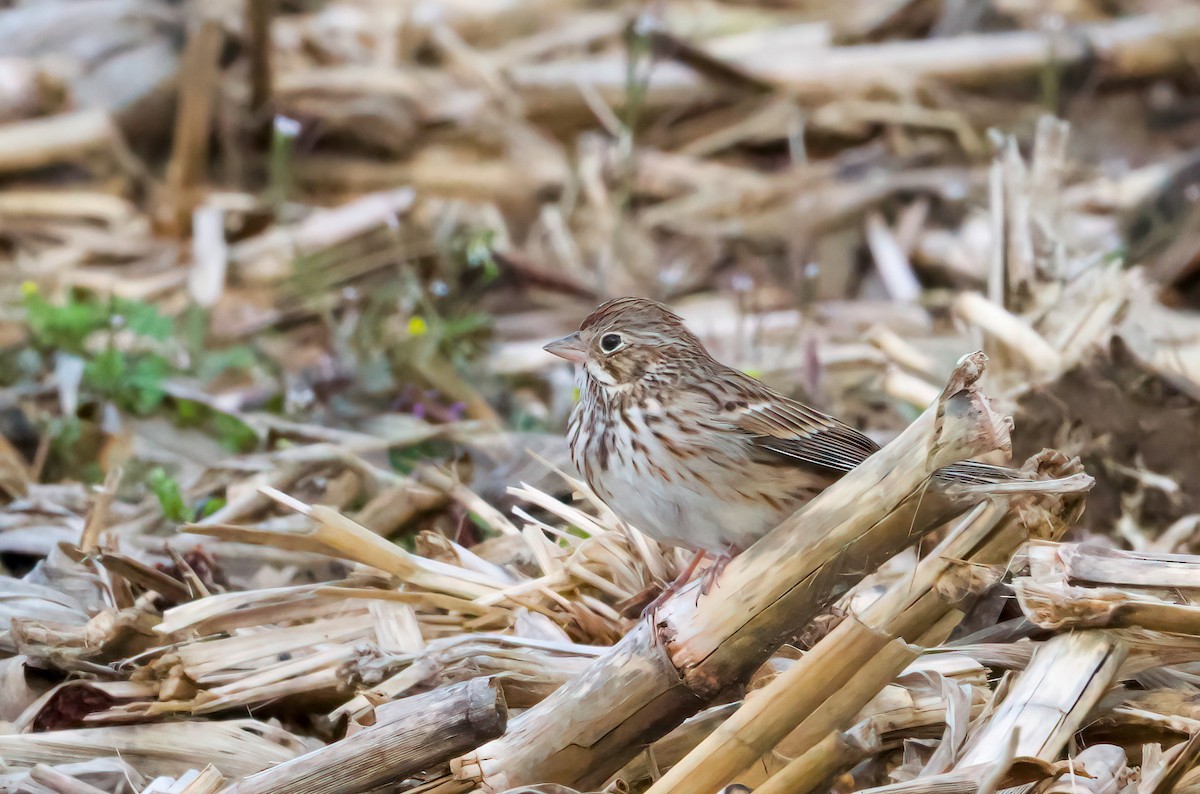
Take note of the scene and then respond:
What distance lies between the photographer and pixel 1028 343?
4.04m

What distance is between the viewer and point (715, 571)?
2.61m

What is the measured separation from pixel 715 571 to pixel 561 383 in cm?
254

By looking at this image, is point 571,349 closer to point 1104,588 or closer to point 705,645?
point 705,645

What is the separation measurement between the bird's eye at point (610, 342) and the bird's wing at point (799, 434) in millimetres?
346

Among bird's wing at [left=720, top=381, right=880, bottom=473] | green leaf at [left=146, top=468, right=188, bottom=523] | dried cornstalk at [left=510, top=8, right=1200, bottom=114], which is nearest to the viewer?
bird's wing at [left=720, top=381, right=880, bottom=473]

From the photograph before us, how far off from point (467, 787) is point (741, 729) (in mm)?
512

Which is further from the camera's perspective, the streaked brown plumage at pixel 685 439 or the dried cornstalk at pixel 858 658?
the streaked brown plumage at pixel 685 439

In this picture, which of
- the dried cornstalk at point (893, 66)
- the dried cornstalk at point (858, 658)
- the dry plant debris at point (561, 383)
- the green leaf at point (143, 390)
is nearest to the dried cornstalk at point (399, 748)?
the dry plant debris at point (561, 383)

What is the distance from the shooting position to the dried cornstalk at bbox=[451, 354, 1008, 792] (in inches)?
90.7

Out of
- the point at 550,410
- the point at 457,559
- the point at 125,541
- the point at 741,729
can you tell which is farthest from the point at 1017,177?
the point at 125,541

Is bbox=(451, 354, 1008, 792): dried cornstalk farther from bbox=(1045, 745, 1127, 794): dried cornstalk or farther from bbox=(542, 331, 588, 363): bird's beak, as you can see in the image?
bbox=(542, 331, 588, 363): bird's beak

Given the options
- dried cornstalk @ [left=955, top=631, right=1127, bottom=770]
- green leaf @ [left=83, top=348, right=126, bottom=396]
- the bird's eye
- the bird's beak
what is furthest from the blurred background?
dried cornstalk @ [left=955, top=631, right=1127, bottom=770]

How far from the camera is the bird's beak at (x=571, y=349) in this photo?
3.15 metres

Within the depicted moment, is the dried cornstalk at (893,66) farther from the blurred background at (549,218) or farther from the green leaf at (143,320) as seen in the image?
the green leaf at (143,320)
